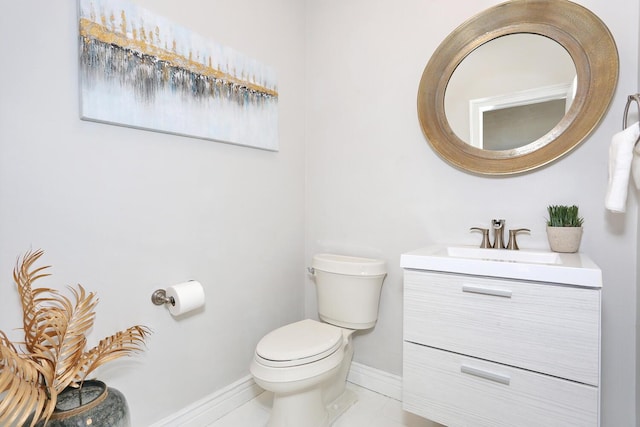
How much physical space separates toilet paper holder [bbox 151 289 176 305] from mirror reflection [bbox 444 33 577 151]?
1528mm

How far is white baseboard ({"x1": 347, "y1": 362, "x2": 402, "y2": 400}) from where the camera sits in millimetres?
1753

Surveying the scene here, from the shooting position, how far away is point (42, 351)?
972 millimetres

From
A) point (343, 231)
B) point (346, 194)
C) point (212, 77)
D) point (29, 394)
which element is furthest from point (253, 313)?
point (212, 77)

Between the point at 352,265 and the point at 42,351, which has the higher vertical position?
the point at 352,265

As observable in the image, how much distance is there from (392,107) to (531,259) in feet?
3.32

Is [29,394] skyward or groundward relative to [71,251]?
groundward

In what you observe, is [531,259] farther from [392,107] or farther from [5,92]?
[5,92]

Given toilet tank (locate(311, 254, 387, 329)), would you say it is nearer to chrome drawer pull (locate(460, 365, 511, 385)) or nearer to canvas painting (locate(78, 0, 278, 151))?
chrome drawer pull (locate(460, 365, 511, 385))

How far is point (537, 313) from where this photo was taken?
104 centimetres

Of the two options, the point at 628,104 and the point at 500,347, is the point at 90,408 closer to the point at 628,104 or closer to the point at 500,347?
the point at 500,347

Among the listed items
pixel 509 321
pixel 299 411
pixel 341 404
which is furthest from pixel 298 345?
pixel 509 321

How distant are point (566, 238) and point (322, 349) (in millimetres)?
1095

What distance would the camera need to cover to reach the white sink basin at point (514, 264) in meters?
0.97

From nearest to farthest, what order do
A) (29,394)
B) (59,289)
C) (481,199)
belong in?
(29,394)
(59,289)
(481,199)
